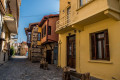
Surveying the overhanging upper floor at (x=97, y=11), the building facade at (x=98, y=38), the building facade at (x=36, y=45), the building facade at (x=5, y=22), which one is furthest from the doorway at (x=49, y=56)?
the overhanging upper floor at (x=97, y=11)

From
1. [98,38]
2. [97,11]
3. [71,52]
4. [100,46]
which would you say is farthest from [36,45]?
[97,11]

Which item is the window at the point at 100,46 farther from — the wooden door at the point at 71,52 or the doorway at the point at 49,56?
the doorway at the point at 49,56

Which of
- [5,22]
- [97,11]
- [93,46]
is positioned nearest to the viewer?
[97,11]

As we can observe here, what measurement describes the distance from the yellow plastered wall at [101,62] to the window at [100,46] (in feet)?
0.97

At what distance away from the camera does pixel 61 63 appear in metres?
11.3

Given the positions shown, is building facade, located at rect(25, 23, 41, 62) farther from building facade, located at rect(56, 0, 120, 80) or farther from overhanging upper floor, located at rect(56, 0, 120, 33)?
overhanging upper floor, located at rect(56, 0, 120, 33)

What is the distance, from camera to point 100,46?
22.6 ft

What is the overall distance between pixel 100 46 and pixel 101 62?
109 centimetres

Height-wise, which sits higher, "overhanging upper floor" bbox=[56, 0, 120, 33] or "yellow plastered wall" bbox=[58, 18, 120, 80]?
"overhanging upper floor" bbox=[56, 0, 120, 33]

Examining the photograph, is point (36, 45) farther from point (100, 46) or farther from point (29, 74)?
point (100, 46)

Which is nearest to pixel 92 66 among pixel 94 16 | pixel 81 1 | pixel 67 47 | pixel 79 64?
pixel 79 64

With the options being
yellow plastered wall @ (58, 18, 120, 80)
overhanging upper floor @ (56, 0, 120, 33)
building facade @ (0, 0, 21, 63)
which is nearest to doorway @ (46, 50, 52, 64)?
building facade @ (0, 0, 21, 63)

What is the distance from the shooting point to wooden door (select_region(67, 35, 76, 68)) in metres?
9.67

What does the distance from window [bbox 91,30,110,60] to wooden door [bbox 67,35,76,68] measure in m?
2.54
